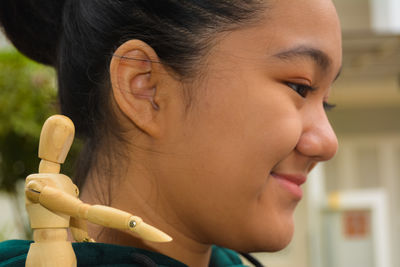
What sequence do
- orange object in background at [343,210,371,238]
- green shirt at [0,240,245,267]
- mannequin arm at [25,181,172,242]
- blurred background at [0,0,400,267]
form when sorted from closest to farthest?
mannequin arm at [25,181,172,242]
green shirt at [0,240,245,267]
blurred background at [0,0,400,267]
orange object in background at [343,210,371,238]

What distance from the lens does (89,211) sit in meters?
0.56

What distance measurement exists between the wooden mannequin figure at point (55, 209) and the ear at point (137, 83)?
0.46 ft

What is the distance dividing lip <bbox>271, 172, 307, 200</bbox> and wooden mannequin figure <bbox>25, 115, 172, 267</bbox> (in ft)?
0.77

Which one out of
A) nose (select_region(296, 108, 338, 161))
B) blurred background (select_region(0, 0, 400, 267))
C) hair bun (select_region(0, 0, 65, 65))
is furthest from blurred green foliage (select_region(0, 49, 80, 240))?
nose (select_region(296, 108, 338, 161))

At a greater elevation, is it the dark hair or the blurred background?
the blurred background

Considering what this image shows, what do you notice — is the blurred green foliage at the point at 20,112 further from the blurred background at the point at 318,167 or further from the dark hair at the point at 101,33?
the dark hair at the point at 101,33

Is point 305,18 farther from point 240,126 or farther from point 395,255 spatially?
point 395,255

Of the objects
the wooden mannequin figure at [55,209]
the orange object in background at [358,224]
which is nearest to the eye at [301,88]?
the wooden mannequin figure at [55,209]

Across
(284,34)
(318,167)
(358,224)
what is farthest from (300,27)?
(318,167)

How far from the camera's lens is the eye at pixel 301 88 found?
28.4 inches

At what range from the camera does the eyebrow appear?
704 mm

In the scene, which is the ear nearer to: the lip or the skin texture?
the skin texture

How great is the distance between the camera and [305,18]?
28.3 inches

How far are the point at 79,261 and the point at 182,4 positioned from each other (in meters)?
0.31
